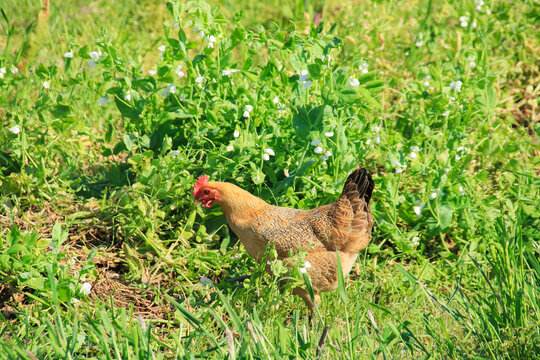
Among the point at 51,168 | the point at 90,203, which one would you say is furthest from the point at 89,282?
the point at 51,168

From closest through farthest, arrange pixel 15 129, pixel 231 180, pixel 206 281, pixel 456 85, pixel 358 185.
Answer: pixel 358 185, pixel 206 281, pixel 15 129, pixel 231 180, pixel 456 85

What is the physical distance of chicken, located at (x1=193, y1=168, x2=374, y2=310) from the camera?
11.4ft

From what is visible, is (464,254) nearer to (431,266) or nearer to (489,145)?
(431,266)

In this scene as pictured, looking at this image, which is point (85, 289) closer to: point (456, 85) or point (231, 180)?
point (231, 180)

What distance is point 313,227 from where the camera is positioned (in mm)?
3531

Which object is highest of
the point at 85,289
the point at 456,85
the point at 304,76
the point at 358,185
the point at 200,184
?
the point at 304,76

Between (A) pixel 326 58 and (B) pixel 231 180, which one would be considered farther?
(B) pixel 231 180

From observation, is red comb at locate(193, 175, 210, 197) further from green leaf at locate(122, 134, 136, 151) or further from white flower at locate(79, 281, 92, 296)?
white flower at locate(79, 281, 92, 296)

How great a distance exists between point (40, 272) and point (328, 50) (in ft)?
7.10

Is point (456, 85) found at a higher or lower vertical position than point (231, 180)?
higher

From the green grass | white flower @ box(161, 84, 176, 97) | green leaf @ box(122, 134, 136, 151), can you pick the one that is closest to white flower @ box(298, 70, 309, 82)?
the green grass

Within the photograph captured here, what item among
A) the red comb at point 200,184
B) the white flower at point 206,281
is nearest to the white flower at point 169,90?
the red comb at point 200,184

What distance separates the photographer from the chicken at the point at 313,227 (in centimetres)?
347

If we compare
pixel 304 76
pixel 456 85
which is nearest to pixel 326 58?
pixel 304 76
